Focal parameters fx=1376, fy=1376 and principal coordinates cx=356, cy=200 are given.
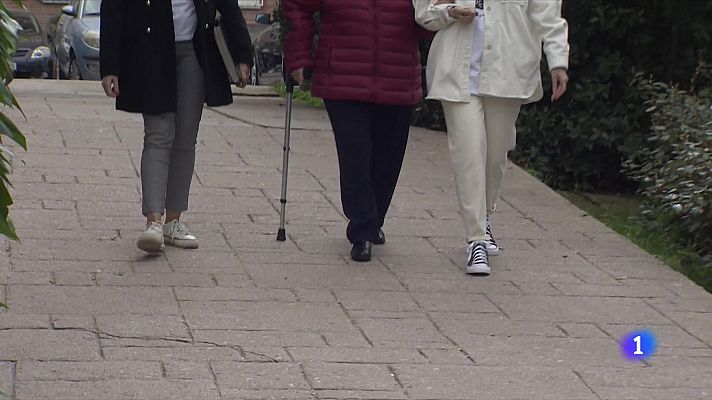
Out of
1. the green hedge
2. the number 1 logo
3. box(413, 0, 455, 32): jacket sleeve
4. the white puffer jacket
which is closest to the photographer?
the number 1 logo

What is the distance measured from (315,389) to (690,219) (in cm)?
335

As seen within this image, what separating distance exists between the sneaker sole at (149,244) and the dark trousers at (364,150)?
946mm

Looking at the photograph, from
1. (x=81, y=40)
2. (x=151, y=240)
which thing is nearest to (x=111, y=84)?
(x=151, y=240)

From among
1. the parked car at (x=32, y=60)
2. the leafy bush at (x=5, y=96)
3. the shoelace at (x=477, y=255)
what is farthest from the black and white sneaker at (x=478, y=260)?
the parked car at (x=32, y=60)

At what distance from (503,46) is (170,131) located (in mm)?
1685

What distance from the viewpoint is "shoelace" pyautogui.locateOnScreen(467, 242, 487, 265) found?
672cm

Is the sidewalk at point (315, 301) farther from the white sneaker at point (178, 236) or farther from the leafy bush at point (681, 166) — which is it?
the leafy bush at point (681, 166)

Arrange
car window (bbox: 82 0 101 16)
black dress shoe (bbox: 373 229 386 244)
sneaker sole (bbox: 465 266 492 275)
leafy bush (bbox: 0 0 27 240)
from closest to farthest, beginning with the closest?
leafy bush (bbox: 0 0 27 240), sneaker sole (bbox: 465 266 492 275), black dress shoe (bbox: 373 229 386 244), car window (bbox: 82 0 101 16)

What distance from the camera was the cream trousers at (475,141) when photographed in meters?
6.69

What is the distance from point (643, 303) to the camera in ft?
21.0

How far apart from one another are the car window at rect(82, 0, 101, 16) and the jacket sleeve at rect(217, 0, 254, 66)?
12466mm

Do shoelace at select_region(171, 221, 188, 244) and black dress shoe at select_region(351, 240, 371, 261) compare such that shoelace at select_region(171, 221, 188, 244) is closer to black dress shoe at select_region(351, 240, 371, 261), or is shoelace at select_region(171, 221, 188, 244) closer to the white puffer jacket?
black dress shoe at select_region(351, 240, 371, 261)

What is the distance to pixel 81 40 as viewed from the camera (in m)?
18.4

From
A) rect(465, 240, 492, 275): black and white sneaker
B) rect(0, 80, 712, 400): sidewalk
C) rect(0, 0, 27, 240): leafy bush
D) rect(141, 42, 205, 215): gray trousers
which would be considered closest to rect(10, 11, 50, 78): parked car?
rect(0, 80, 712, 400): sidewalk
